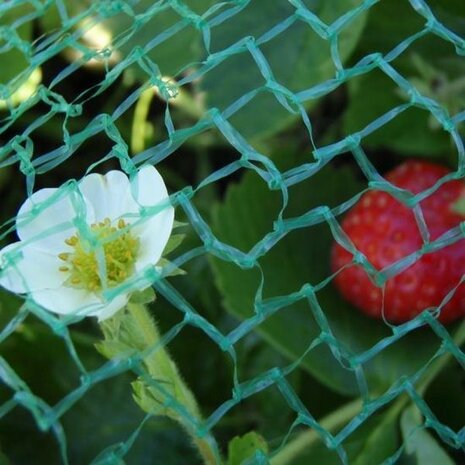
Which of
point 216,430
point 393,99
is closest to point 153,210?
point 216,430

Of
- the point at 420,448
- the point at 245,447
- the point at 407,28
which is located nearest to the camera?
the point at 245,447

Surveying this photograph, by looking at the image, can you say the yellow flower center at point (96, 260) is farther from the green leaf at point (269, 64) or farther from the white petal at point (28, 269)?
the green leaf at point (269, 64)

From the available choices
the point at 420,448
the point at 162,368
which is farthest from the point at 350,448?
the point at 162,368

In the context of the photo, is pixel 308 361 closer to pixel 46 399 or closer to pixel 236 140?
pixel 46 399

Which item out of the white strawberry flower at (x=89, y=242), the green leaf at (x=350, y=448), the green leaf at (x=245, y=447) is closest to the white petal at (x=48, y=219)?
the white strawberry flower at (x=89, y=242)

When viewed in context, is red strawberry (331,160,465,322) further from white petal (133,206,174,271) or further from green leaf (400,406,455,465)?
white petal (133,206,174,271)

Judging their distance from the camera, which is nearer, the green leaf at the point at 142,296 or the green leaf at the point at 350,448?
the green leaf at the point at 142,296

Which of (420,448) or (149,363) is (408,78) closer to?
(420,448)
